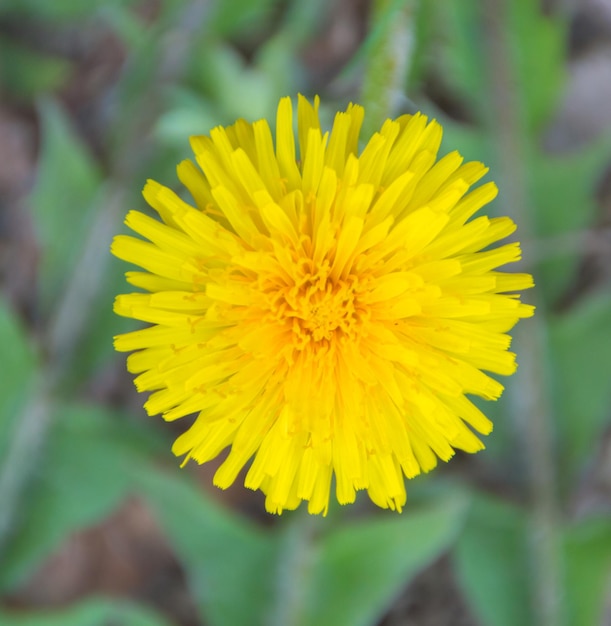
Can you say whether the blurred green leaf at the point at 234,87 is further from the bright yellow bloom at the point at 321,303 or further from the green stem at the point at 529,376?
the bright yellow bloom at the point at 321,303

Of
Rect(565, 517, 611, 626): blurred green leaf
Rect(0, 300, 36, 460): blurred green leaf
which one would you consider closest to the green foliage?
Rect(565, 517, 611, 626): blurred green leaf

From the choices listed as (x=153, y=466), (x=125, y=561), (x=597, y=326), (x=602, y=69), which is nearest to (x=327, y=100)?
(x=602, y=69)

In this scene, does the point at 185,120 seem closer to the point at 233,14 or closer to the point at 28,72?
the point at 233,14

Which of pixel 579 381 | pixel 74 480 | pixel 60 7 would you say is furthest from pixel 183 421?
pixel 60 7

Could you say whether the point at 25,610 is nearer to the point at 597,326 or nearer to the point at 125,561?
the point at 125,561

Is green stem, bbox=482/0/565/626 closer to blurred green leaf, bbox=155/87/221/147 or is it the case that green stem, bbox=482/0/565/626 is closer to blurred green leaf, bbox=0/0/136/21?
blurred green leaf, bbox=155/87/221/147
